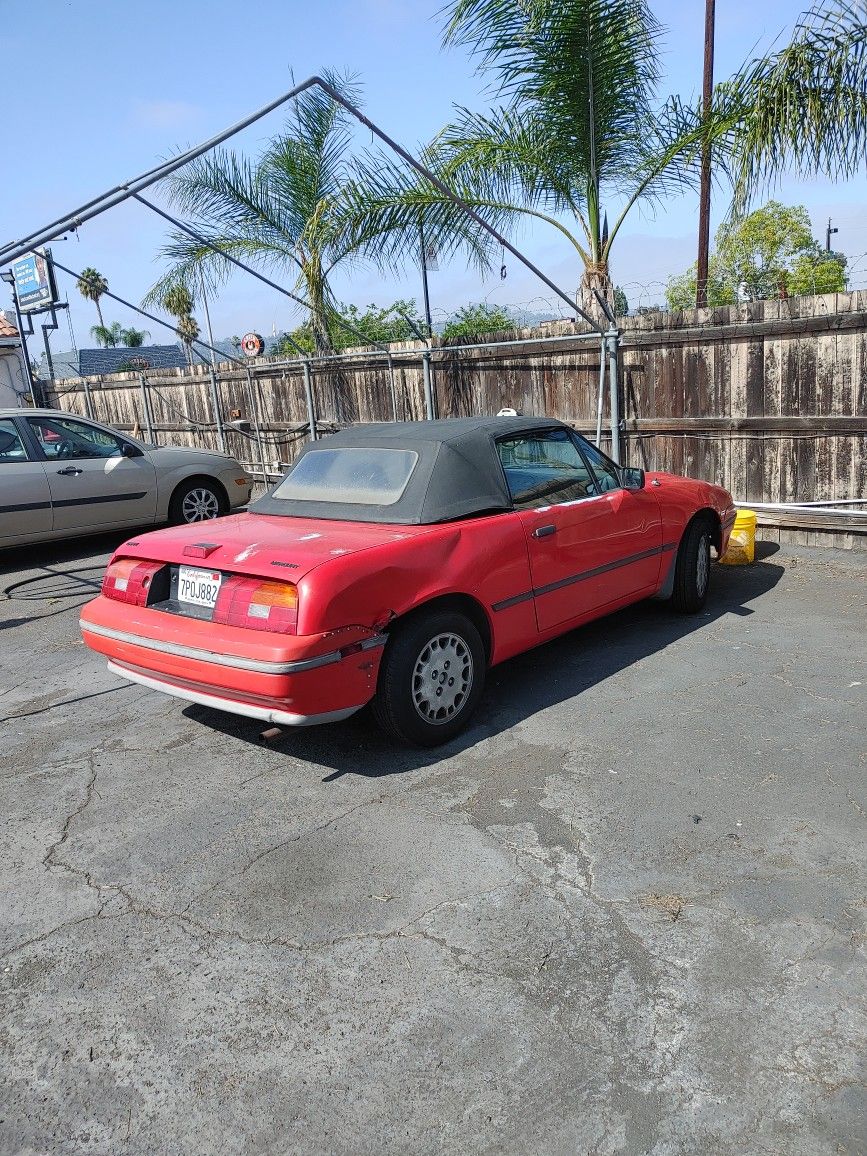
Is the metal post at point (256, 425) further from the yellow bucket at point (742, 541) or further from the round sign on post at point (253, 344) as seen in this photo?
the yellow bucket at point (742, 541)

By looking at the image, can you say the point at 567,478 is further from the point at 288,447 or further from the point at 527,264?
the point at 288,447

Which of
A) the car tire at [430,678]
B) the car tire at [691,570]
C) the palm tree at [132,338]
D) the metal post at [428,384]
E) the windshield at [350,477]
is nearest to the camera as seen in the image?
the car tire at [430,678]

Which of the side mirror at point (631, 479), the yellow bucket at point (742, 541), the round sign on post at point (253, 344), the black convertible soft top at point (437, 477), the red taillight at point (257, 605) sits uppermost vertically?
the round sign on post at point (253, 344)

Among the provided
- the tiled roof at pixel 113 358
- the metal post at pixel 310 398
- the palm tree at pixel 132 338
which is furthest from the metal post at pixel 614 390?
the palm tree at pixel 132 338

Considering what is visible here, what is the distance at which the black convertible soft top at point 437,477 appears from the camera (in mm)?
4508

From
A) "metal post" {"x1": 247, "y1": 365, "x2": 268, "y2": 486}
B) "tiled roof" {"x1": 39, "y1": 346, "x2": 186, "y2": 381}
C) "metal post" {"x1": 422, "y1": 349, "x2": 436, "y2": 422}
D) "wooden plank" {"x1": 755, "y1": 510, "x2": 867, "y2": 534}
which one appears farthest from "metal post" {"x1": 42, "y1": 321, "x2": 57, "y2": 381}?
"tiled roof" {"x1": 39, "y1": 346, "x2": 186, "y2": 381}

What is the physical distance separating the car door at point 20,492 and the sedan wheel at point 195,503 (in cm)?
142

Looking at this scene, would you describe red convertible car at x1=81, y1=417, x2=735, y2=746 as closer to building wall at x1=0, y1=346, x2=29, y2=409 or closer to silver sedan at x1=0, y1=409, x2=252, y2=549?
silver sedan at x1=0, y1=409, x2=252, y2=549

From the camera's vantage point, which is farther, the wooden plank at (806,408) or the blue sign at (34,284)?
the blue sign at (34,284)

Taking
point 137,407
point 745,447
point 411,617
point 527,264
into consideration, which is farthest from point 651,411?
point 137,407

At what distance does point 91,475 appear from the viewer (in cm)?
915

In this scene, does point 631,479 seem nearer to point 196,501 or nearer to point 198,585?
point 198,585

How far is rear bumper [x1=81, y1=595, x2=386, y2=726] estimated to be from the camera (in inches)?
146

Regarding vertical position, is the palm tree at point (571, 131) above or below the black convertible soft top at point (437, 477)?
above
